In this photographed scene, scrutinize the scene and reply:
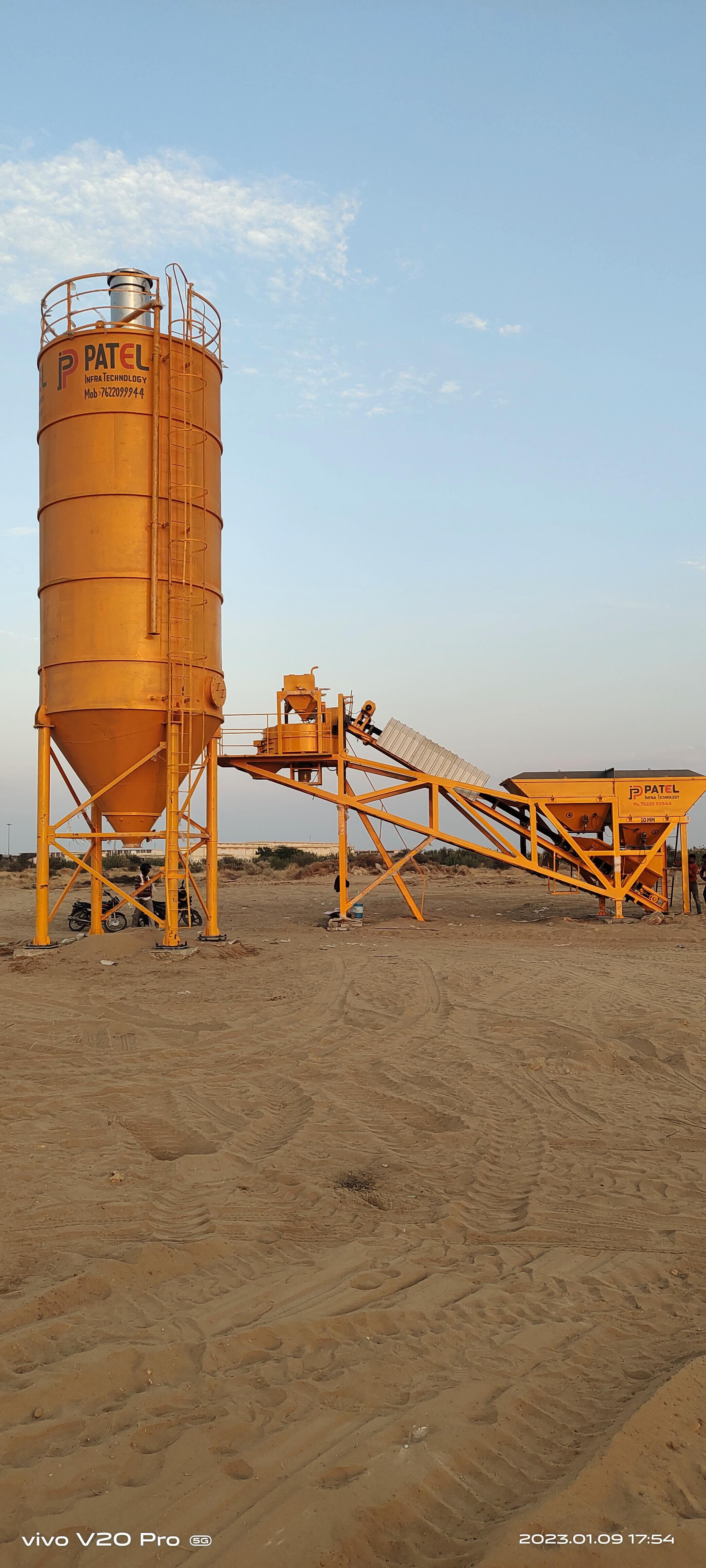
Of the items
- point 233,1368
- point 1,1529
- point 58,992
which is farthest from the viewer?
point 58,992

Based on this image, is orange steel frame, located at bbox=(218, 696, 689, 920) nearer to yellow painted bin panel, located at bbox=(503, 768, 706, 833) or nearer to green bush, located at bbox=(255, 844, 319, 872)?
yellow painted bin panel, located at bbox=(503, 768, 706, 833)

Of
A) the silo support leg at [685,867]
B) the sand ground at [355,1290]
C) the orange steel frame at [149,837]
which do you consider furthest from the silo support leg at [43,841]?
the silo support leg at [685,867]

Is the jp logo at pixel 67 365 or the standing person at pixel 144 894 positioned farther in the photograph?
the standing person at pixel 144 894

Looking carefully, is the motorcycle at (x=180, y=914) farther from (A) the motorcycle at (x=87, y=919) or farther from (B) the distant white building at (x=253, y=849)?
(B) the distant white building at (x=253, y=849)

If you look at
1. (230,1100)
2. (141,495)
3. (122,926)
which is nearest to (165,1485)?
(230,1100)

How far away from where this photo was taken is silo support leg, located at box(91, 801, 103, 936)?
682 inches

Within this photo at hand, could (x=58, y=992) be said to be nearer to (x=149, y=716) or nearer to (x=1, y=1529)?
(x=149, y=716)

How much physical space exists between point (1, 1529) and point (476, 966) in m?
12.3

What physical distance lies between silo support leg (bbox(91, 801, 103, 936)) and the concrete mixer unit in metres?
0.40

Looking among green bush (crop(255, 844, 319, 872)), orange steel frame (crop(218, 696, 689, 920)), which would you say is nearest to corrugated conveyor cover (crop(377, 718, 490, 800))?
orange steel frame (crop(218, 696, 689, 920))

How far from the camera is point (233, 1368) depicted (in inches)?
149
